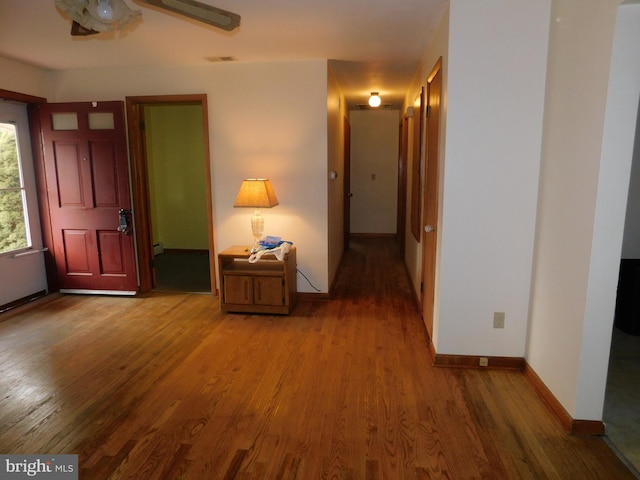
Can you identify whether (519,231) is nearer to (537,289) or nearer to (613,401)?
(537,289)

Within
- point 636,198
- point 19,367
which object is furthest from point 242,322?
point 636,198

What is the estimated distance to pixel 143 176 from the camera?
14.7 feet

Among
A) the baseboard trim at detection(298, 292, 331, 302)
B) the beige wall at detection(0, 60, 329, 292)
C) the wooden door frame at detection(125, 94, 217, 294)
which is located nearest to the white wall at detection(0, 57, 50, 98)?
the beige wall at detection(0, 60, 329, 292)

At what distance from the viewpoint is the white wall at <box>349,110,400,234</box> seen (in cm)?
797

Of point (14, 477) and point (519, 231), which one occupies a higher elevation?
point (519, 231)

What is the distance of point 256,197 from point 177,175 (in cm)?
322

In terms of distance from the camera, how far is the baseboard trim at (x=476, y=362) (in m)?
2.82

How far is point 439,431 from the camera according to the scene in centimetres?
218

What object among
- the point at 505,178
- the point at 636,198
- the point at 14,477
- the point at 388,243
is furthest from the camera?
the point at 388,243

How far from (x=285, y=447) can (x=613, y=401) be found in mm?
1931

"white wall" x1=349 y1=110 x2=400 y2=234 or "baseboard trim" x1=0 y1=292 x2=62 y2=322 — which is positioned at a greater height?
"white wall" x1=349 y1=110 x2=400 y2=234

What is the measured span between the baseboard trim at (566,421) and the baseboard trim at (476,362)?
267 millimetres

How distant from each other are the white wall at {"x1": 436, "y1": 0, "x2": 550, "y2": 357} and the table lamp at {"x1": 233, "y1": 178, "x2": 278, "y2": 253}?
1791mm

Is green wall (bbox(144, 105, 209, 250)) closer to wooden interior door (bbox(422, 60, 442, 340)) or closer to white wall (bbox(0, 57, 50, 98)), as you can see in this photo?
white wall (bbox(0, 57, 50, 98))
